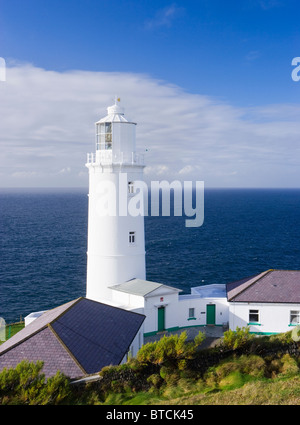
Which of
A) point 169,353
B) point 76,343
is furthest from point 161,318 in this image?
point 169,353

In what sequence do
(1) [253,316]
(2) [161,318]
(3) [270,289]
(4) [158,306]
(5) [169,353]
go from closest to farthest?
(5) [169,353] < (1) [253,316] < (3) [270,289] < (4) [158,306] < (2) [161,318]

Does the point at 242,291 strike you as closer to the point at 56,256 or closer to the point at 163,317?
the point at 163,317

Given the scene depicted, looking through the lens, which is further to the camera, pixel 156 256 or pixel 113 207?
pixel 156 256

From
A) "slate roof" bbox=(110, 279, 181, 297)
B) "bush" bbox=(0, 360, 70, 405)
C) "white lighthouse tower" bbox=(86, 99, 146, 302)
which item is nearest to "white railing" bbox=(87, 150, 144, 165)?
"white lighthouse tower" bbox=(86, 99, 146, 302)

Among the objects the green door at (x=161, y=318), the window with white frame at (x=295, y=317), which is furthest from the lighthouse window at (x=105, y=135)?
the window with white frame at (x=295, y=317)

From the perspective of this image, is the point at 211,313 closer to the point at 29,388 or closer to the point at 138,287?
the point at 138,287

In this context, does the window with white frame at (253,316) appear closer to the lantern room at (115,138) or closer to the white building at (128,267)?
the white building at (128,267)
